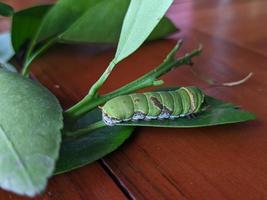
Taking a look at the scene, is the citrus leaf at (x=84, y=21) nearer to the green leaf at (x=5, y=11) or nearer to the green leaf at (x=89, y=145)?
the green leaf at (x=5, y=11)

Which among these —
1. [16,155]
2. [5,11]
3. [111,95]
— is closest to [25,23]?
[5,11]

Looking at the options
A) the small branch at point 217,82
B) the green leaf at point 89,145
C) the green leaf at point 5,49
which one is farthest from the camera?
the green leaf at point 5,49

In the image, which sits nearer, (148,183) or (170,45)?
(148,183)

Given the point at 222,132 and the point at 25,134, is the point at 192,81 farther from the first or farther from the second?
the point at 25,134

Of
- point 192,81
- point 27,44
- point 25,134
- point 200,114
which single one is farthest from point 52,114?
point 27,44

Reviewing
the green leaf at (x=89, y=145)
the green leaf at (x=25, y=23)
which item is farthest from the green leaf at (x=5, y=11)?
the green leaf at (x=89, y=145)

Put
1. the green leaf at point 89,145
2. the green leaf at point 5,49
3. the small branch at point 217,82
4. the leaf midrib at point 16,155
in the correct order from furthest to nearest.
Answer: the green leaf at point 5,49 < the small branch at point 217,82 < the green leaf at point 89,145 < the leaf midrib at point 16,155
